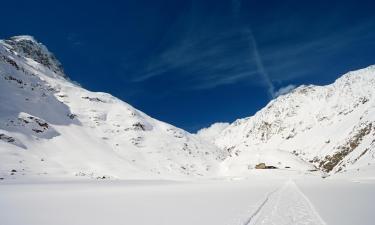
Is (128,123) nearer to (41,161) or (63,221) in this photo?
(41,161)

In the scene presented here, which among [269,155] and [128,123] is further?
[269,155]

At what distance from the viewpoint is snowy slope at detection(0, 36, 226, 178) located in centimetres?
9338

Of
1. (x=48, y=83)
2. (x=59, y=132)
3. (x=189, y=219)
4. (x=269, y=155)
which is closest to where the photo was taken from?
(x=189, y=219)

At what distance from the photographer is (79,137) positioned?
118 m

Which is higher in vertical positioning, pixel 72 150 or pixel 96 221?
pixel 72 150

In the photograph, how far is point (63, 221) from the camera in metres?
15.5

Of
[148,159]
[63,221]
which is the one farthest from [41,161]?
[63,221]

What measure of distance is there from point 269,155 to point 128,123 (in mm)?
67719

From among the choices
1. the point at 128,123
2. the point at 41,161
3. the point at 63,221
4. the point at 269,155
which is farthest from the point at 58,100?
the point at 63,221

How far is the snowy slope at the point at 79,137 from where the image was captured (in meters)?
93.4

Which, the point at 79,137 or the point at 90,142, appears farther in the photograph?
the point at 79,137

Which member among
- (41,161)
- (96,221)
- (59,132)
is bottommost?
(96,221)

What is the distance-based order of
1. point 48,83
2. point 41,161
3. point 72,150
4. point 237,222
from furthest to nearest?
point 48,83
point 72,150
point 41,161
point 237,222

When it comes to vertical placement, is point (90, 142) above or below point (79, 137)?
below
